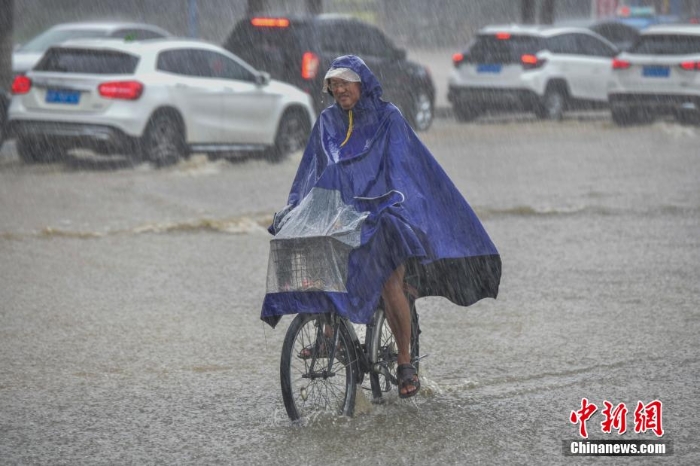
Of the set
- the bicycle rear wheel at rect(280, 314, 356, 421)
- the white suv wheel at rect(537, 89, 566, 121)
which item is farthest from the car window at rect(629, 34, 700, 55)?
the bicycle rear wheel at rect(280, 314, 356, 421)

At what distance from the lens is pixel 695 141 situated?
20188mm

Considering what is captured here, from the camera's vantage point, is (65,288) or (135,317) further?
(65,288)

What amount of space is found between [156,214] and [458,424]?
24.0ft

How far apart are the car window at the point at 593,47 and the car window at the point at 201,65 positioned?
9000 millimetres

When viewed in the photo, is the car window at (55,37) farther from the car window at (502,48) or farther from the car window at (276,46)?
the car window at (502,48)

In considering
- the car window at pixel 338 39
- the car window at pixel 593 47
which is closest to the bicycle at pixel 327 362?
the car window at pixel 338 39

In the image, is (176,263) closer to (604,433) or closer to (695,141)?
(604,433)

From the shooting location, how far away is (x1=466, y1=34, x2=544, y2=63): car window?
75.8ft

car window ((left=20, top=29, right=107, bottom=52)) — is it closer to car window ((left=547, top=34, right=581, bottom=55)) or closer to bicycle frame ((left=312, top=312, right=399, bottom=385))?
car window ((left=547, top=34, right=581, bottom=55))

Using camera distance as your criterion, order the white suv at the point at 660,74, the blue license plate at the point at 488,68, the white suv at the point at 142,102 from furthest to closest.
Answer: the blue license plate at the point at 488,68, the white suv at the point at 660,74, the white suv at the point at 142,102

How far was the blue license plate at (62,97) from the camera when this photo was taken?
615 inches

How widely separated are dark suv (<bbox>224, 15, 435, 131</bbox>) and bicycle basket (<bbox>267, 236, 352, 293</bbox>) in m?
13.2

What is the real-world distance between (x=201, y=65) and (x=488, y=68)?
7.52m

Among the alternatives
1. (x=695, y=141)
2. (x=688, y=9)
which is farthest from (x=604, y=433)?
(x=688, y=9)
